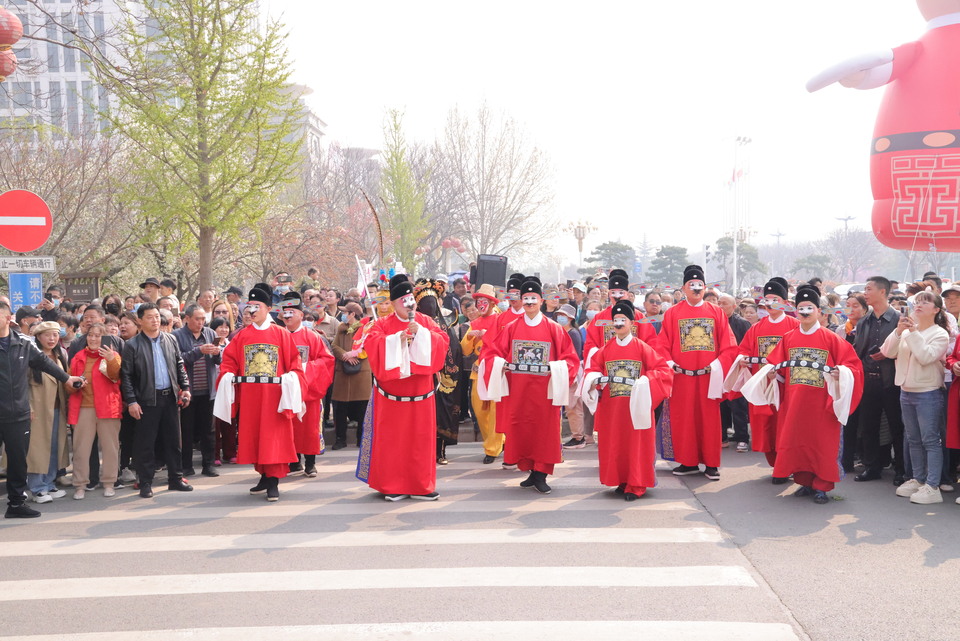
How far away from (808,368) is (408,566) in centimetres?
424

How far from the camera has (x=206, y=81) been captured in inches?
591

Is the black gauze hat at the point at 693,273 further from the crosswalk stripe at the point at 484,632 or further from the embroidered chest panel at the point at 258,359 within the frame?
the crosswalk stripe at the point at 484,632

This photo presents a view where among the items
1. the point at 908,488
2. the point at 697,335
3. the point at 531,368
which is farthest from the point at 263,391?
the point at 908,488

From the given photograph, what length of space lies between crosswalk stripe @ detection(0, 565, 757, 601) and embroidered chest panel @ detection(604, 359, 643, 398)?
2.37m

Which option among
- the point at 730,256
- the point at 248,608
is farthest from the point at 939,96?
the point at 730,256

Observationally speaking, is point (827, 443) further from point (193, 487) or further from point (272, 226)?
point (272, 226)

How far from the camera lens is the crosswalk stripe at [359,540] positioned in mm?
6371

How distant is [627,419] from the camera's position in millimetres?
7875

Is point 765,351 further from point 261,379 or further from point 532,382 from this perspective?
point 261,379

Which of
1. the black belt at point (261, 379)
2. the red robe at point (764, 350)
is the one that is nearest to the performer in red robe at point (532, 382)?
the red robe at point (764, 350)

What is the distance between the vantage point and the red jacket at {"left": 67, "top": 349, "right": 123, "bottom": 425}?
27.0 ft

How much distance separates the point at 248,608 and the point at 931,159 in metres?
15.2

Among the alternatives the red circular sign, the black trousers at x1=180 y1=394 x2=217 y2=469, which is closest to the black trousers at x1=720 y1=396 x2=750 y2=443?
the black trousers at x1=180 y1=394 x2=217 y2=469

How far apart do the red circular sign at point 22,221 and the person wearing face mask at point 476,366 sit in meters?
4.73
